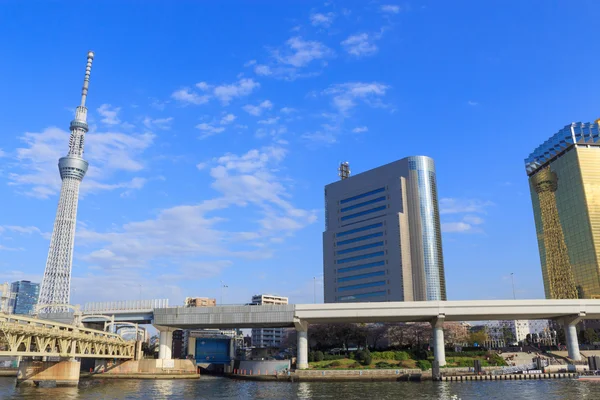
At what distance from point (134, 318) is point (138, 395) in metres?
46.2

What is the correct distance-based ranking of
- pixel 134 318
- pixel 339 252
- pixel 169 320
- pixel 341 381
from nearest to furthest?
pixel 341 381
pixel 169 320
pixel 134 318
pixel 339 252

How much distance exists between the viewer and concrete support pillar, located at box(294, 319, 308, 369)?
80975 mm

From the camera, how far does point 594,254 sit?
148875mm

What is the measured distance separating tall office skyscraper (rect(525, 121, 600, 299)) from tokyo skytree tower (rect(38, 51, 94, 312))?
563ft

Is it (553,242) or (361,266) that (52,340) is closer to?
(361,266)

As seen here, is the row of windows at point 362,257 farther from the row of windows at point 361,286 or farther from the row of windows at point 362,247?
the row of windows at point 361,286

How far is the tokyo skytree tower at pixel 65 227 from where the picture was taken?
6688 inches

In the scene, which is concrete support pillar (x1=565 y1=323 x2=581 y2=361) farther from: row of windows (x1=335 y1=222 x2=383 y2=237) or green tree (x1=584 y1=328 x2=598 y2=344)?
row of windows (x1=335 y1=222 x2=383 y2=237)

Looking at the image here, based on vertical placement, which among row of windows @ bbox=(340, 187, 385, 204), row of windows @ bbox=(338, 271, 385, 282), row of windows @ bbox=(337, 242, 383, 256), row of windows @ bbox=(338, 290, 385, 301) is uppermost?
row of windows @ bbox=(340, 187, 385, 204)

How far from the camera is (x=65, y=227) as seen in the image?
175m

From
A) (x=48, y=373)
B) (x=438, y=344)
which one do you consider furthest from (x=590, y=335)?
(x=48, y=373)

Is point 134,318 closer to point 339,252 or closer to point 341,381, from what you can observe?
point 341,381

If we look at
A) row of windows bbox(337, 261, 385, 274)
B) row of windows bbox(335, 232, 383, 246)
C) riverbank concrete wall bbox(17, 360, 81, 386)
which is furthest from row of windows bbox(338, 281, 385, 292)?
riverbank concrete wall bbox(17, 360, 81, 386)

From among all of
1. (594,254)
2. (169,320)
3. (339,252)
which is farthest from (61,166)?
(594,254)
